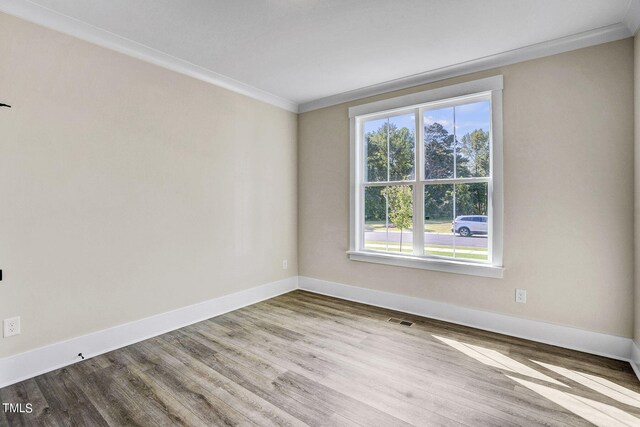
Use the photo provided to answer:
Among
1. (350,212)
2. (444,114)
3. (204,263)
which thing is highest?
(444,114)

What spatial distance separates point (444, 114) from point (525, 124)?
2.58 ft

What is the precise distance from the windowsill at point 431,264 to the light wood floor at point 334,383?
22.9 inches

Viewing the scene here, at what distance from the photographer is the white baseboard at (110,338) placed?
2.15 m

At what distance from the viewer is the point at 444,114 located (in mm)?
3348

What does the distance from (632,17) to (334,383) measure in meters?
3.33

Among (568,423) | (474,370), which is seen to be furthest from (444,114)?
(568,423)

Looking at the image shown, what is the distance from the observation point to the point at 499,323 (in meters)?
2.96

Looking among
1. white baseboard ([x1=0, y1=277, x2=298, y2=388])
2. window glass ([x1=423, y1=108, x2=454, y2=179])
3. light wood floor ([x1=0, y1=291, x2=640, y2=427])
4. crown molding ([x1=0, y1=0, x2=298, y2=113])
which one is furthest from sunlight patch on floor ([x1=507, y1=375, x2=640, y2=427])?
crown molding ([x1=0, y1=0, x2=298, y2=113])

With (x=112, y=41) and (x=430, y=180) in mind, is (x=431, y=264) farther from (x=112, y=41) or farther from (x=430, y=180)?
(x=112, y=41)

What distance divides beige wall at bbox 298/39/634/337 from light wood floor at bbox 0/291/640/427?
410 mm

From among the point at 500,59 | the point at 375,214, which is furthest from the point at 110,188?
the point at 500,59

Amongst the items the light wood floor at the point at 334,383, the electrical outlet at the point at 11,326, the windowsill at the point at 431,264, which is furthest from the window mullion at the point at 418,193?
the electrical outlet at the point at 11,326

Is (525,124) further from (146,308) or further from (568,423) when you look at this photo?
(146,308)

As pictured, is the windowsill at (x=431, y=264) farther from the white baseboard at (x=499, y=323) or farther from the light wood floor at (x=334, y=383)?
the light wood floor at (x=334, y=383)
